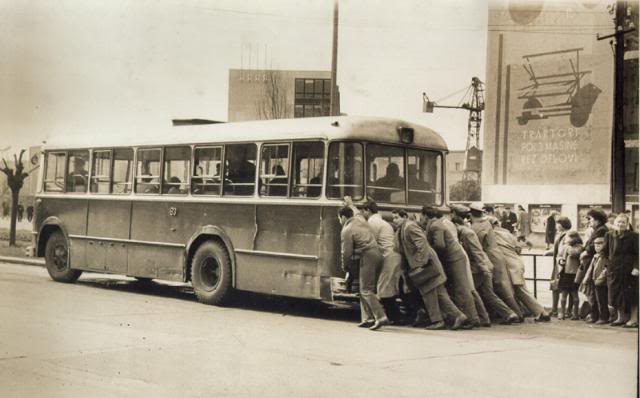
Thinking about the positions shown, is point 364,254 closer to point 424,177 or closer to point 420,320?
point 420,320

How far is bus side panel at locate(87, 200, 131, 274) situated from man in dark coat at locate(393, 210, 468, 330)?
556cm

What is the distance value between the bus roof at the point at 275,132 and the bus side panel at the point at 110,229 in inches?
43.7

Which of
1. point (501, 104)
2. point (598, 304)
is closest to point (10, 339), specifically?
point (598, 304)

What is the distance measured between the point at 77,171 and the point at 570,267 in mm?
9085

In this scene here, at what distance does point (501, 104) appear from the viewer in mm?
38344

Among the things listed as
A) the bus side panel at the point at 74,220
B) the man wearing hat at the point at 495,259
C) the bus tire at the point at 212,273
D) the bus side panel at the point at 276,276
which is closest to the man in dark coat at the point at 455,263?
the man wearing hat at the point at 495,259

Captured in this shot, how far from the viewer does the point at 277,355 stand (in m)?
8.34

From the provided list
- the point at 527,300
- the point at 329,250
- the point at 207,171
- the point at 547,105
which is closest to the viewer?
the point at 329,250

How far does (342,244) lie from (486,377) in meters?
3.47

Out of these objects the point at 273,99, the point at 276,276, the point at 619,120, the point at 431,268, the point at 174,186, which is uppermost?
the point at 273,99

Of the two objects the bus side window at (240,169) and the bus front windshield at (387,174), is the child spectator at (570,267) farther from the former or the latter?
the bus side window at (240,169)

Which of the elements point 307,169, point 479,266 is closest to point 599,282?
point 479,266

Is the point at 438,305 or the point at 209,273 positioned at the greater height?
the point at 209,273

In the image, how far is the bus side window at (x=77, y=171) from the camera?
15.1 meters
